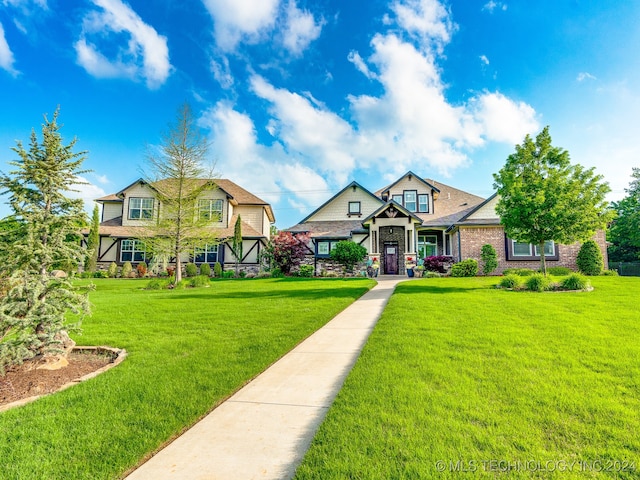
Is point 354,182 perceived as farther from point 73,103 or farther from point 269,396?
point 269,396

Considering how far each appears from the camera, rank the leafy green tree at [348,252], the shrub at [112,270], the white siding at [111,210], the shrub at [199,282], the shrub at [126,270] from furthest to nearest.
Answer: the white siding at [111,210], the shrub at [126,270], the shrub at [112,270], the leafy green tree at [348,252], the shrub at [199,282]

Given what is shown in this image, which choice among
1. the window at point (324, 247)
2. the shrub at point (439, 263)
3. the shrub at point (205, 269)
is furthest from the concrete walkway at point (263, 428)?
the shrub at point (205, 269)

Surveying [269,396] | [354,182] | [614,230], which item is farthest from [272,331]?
[614,230]

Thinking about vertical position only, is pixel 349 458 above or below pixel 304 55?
below

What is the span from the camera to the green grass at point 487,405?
236 centimetres

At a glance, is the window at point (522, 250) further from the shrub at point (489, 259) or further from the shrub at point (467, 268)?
the shrub at point (467, 268)

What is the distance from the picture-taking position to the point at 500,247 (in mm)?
20266

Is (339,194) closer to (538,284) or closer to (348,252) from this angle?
(348,252)

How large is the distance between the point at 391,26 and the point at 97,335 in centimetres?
1354

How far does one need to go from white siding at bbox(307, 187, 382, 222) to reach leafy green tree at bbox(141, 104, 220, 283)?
9.62 metres

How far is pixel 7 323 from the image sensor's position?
4.25 meters

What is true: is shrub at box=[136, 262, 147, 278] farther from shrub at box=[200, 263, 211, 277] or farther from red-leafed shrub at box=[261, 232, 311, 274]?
red-leafed shrub at box=[261, 232, 311, 274]

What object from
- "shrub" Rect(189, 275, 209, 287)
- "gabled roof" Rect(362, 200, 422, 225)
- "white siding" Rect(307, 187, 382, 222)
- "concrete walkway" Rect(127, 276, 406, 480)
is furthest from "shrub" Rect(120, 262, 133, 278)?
"concrete walkway" Rect(127, 276, 406, 480)

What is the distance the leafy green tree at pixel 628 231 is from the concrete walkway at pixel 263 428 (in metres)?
35.5
